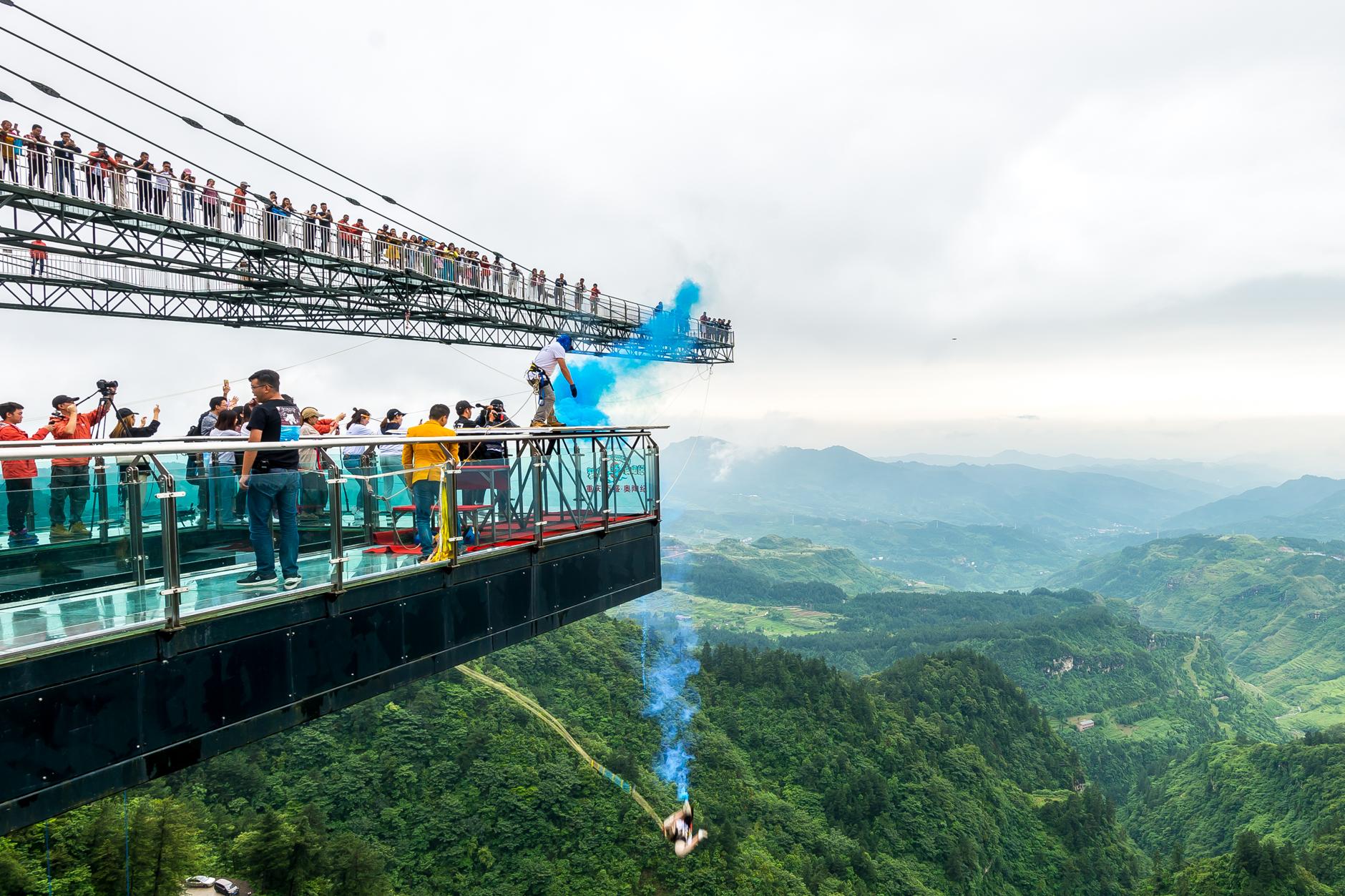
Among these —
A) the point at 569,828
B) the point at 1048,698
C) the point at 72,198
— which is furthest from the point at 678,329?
the point at 1048,698

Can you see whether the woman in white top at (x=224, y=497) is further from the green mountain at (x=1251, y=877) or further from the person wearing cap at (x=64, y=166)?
the green mountain at (x=1251, y=877)

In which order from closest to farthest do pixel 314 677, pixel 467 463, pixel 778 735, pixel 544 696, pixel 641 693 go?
1. pixel 314 677
2. pixel 467 463
3. pixel 544 696
4. pixel 641 693
5. pixel 778 735

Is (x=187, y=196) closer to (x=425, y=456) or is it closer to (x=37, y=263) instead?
(x=37, y=263)

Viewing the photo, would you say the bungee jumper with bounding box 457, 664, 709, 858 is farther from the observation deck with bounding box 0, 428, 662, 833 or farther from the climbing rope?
the observation deck with bounding box 0, 428, 662, 833

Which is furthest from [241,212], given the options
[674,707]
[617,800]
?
[674,707]

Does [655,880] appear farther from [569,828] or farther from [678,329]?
[678,329]

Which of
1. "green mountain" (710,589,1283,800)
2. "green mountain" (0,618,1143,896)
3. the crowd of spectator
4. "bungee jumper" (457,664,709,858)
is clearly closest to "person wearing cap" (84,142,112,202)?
the crowd of spectator
